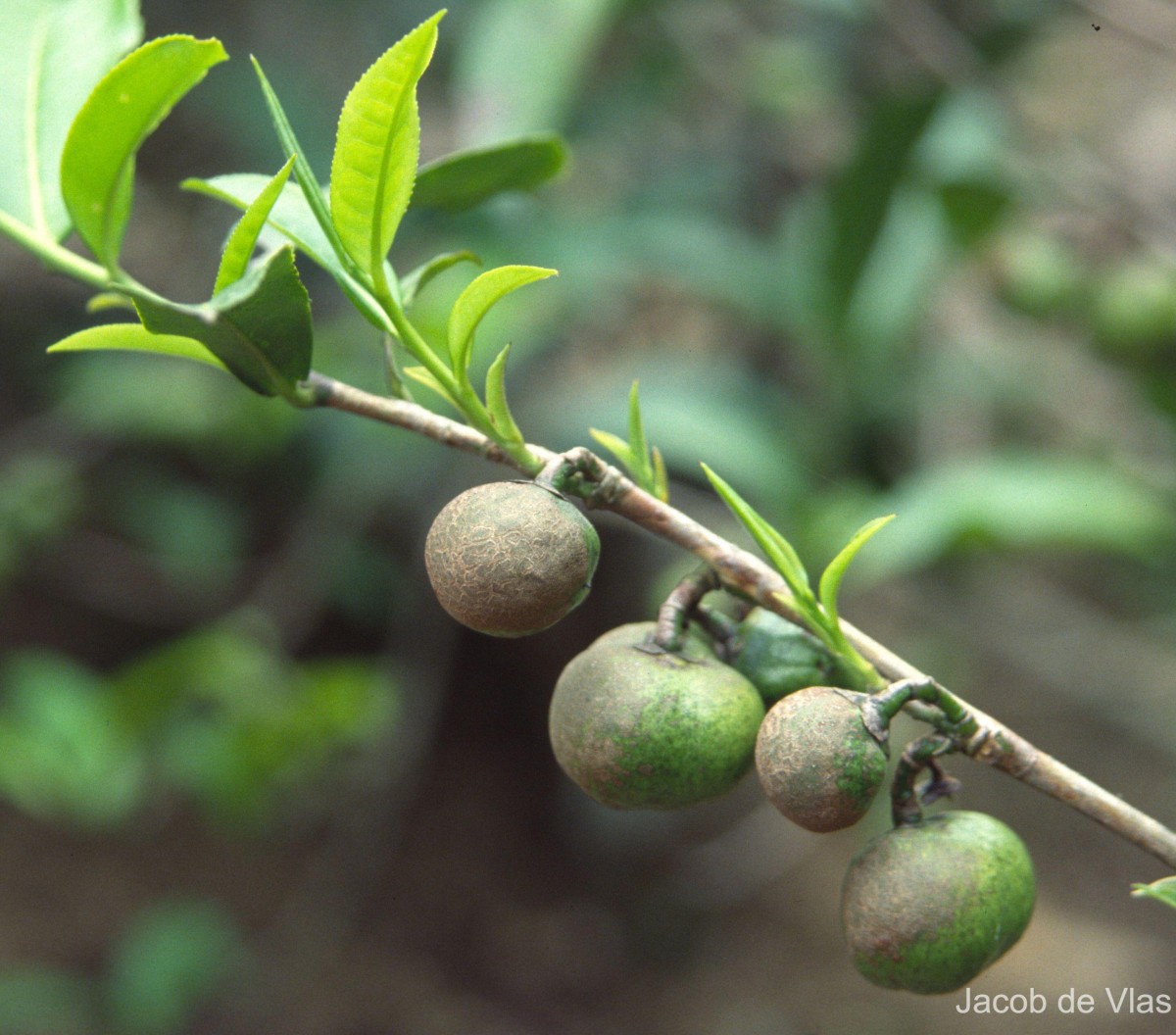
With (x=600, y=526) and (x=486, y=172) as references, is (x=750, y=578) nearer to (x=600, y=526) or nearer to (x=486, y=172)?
(x=486, y=172)

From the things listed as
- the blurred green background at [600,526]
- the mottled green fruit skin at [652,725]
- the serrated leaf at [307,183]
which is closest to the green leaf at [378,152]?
the serrated leaf at [307,183]

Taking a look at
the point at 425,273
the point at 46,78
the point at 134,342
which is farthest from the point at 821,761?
the point at 46,78

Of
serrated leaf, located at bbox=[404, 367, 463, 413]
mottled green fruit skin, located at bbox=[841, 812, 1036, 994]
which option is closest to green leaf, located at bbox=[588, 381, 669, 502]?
serrated leaf, located at bbox=[404, 367, 463, 413]

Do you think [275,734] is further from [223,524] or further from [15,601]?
[15,601]

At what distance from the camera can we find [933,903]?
30.7 inches

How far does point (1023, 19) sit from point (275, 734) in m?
2.75

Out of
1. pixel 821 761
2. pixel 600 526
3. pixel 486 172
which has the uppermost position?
pixel 486 172

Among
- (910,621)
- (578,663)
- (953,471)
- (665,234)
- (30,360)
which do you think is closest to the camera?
(578,663)

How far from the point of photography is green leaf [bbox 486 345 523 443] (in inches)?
29.0

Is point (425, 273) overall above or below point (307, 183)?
below

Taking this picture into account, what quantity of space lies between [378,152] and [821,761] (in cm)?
49

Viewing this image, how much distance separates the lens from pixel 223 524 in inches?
137

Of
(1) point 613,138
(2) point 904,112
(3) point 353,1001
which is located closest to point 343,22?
(1) point 613,138

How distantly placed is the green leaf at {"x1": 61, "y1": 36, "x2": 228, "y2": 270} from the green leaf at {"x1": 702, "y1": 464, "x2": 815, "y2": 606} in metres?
0.49
